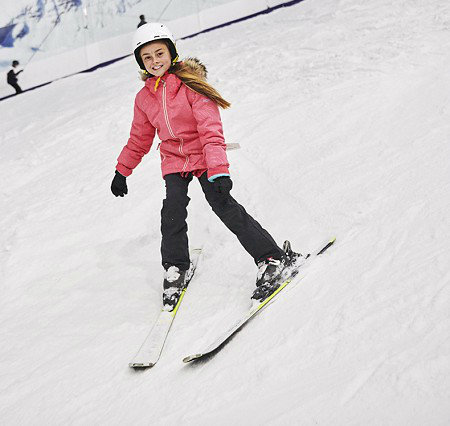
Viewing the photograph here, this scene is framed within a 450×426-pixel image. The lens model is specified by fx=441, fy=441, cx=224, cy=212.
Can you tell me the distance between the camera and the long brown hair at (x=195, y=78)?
263 cm

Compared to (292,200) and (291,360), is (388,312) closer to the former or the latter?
(291,360)

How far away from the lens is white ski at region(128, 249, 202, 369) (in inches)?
87.8

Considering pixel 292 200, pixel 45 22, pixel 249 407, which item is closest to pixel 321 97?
pixel 292 200

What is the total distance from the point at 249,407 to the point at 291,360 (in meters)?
0.28

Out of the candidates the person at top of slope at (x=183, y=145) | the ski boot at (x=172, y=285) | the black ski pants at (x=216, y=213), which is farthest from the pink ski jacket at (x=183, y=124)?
the ski boot at (x=172, y=285)

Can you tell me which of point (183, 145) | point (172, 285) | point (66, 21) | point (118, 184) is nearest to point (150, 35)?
point (183, 145)

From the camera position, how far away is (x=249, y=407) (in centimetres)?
167

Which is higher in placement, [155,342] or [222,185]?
[222,185]

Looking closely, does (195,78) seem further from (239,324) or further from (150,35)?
→ (239,324)

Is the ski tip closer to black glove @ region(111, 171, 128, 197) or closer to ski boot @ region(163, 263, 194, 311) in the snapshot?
ski boot @ region(163, 263, 194, 311)

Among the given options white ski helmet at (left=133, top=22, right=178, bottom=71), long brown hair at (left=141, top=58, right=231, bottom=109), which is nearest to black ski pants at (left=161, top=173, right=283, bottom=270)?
long brown hair at (left=141, top=58, right=231, bottom=109)

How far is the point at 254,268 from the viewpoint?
3037mm

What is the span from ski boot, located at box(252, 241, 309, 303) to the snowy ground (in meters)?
0.14

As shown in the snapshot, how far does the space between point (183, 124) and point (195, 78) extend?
28 cm
